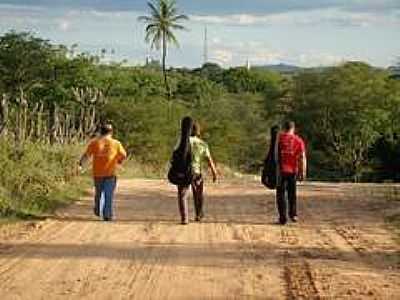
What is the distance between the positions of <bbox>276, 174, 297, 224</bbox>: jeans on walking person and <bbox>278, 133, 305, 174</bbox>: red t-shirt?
0.13 m

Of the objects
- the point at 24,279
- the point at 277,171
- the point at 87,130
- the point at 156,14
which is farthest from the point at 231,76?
the point at 24,279

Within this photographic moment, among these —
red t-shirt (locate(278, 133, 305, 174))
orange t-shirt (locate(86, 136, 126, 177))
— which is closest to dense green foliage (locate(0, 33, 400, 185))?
orange t-shirt (locate(86, 136, 126, 177))

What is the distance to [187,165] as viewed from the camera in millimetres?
15062

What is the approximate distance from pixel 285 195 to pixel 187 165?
5.78 ft

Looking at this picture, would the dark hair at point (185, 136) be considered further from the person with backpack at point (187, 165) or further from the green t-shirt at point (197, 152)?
the green t-shirt at point (197, 152)

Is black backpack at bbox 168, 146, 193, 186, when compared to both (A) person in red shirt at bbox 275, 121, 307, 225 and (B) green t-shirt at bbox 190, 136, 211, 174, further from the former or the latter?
(A) person in red shirt at bbox 275, 121, 307, 225

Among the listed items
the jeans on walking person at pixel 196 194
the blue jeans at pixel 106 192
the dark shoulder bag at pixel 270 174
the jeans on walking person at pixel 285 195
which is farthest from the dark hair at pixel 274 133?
the blue jeans at pixel 106 192

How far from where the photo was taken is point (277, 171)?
1533cm

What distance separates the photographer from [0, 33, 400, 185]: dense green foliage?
168 ft

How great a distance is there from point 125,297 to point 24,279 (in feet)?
4.62

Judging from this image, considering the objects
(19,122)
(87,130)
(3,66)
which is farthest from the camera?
(3,66)

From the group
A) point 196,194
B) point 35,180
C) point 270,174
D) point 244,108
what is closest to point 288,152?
point 270,174

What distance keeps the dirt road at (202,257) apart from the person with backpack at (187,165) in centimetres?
44

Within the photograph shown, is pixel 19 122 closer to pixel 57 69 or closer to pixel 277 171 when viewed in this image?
pixel 277 171
